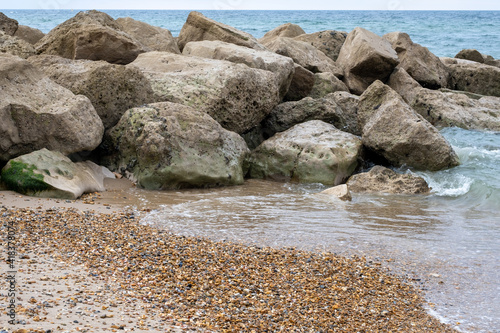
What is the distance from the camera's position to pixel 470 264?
17.9 feet

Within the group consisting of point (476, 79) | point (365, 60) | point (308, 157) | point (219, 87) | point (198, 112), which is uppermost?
point (365, 60)

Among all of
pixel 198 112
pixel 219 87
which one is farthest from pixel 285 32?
pixel 198 112

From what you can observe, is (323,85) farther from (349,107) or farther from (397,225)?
(397,225)

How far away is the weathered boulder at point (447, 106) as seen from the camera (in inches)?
499

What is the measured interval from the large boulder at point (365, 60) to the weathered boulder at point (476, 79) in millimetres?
3068

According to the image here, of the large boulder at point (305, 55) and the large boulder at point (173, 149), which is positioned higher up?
the large boulder at point (305, 55)

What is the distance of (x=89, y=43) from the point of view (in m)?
10.2

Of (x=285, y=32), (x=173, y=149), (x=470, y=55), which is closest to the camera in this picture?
(x=173, y=149)

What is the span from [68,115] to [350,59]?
323 inches

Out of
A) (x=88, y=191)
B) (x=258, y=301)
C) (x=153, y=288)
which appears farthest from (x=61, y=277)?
(x=88, y=191)

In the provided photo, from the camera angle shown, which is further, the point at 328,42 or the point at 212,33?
the point at 328,42

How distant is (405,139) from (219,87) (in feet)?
10.5

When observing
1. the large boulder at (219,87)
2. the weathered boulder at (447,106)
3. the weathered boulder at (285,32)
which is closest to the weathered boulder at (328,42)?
the weathered boulder at (285,32)

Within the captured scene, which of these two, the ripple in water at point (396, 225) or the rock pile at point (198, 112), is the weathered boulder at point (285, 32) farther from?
the ripple in water at point (396, 225)
